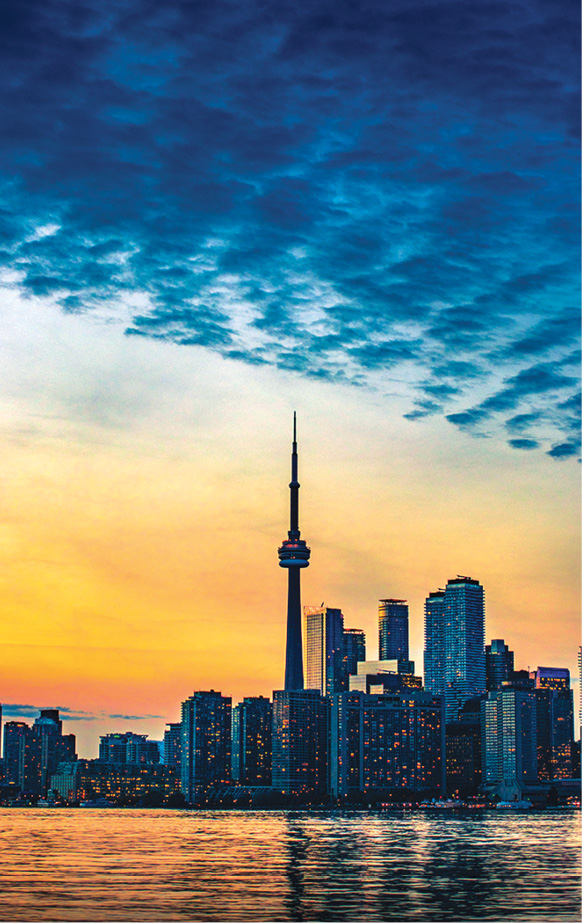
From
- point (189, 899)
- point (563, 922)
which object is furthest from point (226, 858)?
point (563, 922)

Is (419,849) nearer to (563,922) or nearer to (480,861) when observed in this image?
(480,861)

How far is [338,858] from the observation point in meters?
133

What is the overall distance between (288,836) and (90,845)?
3706 cm

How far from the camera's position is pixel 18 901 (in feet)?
282

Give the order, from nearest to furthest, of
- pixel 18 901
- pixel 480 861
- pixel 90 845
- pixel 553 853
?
pixel 18 901 < pixel 480 861 < pixel 553 853 < pixel 90 845

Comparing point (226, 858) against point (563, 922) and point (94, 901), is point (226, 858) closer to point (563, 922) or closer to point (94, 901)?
point (94, 901)

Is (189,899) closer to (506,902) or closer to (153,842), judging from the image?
(506,902)

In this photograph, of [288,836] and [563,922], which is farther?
[288,836]

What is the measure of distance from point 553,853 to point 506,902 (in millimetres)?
65763

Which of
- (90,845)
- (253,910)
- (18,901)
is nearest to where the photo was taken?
(253,910)

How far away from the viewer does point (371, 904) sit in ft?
274

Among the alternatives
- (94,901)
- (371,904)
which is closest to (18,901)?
(94,901)

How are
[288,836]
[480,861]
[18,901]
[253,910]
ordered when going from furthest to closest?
[288,836], [480,861], [18,901], [253,910]

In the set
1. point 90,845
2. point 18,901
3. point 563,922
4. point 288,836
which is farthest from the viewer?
point 288,836
